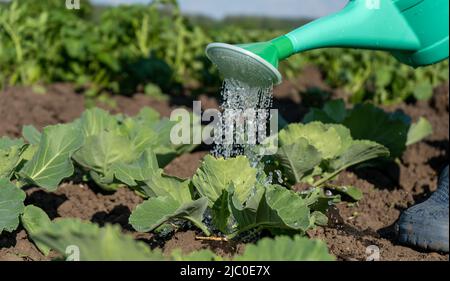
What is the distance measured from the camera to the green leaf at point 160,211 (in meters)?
2.38

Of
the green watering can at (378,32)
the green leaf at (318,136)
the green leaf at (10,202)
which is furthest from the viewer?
the green leaf at (318,136)

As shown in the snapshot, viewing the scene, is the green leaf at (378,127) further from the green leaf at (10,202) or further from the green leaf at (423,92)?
the green leaf at (423,92)

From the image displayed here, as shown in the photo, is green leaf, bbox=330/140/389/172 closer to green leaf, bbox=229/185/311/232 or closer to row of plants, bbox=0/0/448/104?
green leaf, bbox=229/185/311/232

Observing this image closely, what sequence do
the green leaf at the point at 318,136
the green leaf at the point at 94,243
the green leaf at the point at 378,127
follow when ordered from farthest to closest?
the green leaf at the point at 378,127, the green leaf at the point at 318,136, the green leaf at the point at 94,243

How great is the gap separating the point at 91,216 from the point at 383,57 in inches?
185

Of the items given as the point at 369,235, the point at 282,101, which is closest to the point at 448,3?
the point at 369,235

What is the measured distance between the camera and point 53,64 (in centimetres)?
596

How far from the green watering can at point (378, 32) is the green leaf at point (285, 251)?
38.9 inches

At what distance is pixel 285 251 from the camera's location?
1.90 meters

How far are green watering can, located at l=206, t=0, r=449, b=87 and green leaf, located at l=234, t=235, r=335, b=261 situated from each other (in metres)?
0.99

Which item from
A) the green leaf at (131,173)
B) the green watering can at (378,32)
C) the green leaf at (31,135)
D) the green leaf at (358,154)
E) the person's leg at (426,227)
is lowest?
the person's leg at (426,227)

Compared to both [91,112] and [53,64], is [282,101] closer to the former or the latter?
[53,64]

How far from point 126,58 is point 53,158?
10.1 feet

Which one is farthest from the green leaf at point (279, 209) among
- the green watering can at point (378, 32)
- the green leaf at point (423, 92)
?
the green leaf at point (423, 92)
